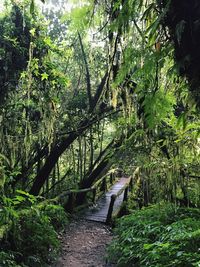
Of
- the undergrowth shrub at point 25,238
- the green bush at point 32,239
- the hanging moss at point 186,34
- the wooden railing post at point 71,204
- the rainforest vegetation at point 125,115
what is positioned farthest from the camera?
the wooden railing post at point 71,204

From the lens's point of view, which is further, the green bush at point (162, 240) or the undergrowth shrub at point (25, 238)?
the undergrowth shrub at point (25, 238)

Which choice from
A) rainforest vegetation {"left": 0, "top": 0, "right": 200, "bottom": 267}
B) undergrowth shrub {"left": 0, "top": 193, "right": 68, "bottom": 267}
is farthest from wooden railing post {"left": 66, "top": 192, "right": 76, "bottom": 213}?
undergrowth shrub {"left": 0, "top": 193, "right": 68, "bottom": 267}

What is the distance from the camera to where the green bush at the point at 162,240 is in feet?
10.7

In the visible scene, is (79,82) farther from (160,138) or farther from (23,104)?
(160,138)

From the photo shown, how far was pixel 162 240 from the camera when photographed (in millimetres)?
4195

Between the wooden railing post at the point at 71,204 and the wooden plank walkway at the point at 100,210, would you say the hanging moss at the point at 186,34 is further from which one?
the wooden railing post at the point at 71,204

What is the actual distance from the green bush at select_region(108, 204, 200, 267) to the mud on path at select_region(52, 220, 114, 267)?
78cm

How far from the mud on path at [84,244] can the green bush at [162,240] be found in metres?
0.78

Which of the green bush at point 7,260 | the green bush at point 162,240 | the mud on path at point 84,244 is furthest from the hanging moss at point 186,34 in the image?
the mud on path at point 84,244

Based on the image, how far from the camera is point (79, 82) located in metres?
11.2

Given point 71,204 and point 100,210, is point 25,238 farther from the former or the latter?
point 100,210

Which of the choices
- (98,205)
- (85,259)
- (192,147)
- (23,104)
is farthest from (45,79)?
(98,205)

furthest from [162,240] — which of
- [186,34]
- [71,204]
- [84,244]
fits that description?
[71,204]

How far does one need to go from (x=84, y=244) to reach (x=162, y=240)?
3.60m
